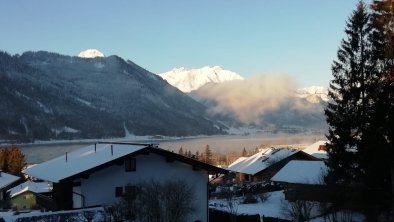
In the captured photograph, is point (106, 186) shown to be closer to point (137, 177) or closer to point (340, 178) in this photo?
point (137, 177)

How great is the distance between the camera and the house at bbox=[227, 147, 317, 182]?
68.5 metres

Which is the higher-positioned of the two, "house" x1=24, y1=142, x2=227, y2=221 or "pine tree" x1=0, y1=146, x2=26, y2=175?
"pine tree" x1=0, y1=146, x2=26, y2=175

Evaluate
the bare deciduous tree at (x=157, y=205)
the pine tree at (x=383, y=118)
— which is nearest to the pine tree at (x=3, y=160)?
the bare deciduous tree at (x=157, y=205)

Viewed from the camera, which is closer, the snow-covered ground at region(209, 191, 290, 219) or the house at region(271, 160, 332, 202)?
the snow-covered ground at region(209, 191, 290, 219)

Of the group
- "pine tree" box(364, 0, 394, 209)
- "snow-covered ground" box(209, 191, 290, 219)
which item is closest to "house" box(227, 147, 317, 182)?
"snow-covered ground" box(209, 191, 290, 219)

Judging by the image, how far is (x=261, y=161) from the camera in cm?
7206

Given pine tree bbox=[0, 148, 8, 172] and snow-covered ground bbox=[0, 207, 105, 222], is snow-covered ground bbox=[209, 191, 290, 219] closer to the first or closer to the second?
snow-covered ground bbox=[0, 207, 105, 222]

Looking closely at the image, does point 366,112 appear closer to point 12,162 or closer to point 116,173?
point 116,173

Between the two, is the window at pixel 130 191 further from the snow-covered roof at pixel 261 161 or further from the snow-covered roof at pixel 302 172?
the snow-covered roof at pixel 261 161

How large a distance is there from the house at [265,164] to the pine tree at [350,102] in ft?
119

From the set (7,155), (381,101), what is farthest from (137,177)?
(7,155)

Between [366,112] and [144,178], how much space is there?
1314 cm

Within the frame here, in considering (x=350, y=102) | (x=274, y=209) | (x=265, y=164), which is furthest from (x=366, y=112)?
(x=265, y=164)

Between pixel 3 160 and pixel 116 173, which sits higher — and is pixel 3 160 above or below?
above
